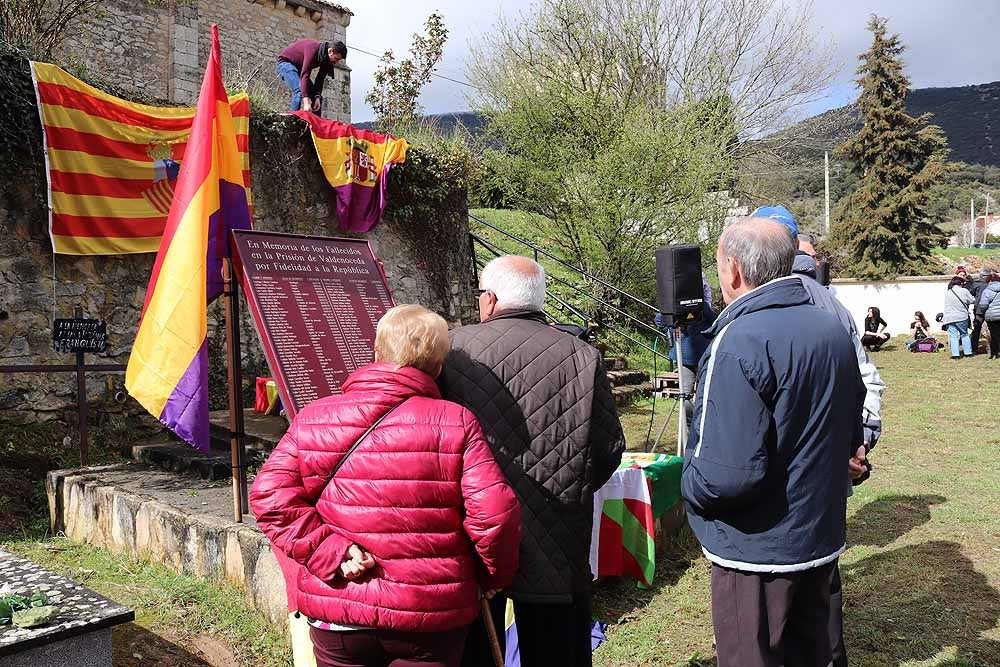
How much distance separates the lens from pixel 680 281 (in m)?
5.92

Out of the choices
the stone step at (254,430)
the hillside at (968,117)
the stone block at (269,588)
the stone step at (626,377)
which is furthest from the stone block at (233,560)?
the hillside at (968,117)

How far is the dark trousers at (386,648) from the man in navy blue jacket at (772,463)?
2.55 feet

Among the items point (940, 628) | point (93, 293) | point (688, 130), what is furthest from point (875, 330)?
point (93, 293)

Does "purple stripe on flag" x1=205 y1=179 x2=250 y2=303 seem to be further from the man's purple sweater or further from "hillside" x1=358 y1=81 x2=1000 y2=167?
"hillside" x1=358 y1=81 x2=1000 y2=167

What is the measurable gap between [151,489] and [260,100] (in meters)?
5.12

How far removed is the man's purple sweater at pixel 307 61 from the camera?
29.1 ft

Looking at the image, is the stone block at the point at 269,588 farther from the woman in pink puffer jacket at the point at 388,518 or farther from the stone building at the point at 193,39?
the stone building at the point at 193,39

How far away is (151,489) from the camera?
4473mm

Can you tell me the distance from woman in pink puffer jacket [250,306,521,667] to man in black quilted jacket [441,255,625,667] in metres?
0.40

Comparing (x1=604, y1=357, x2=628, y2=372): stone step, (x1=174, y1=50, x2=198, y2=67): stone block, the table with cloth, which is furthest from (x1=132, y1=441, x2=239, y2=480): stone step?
(x1=174, y1=50, x2=198, y2=67): stone block

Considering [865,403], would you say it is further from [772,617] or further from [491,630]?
[491,630]

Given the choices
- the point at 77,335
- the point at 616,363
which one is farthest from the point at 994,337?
the point at 77,335

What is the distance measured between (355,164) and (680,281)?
15.2ft

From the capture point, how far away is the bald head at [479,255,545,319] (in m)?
2.31
